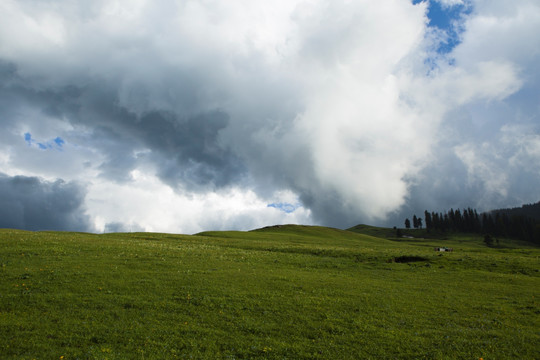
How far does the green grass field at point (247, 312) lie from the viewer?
14.7 metres

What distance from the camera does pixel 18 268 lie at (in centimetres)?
2794

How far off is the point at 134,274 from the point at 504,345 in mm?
27886

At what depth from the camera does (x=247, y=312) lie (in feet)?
63.7

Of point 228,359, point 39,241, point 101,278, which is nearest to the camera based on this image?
point 228,359

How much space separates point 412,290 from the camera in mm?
27688

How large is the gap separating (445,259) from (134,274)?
4415 centimetres

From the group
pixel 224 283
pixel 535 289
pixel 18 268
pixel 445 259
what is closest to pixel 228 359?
pixel 224 283

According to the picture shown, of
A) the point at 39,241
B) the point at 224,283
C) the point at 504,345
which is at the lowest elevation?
the point at 504,345

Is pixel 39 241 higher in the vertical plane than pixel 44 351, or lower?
higher

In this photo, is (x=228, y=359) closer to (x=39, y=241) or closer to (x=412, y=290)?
(x=412, y=290)

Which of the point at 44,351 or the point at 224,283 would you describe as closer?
the point at 44,351

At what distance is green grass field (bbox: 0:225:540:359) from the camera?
14711mm

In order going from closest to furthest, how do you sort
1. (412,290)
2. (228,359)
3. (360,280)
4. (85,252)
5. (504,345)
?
1. (228,359)
2. (504,345)
3. (412,290)
4. (360,280)
5. (85,252)

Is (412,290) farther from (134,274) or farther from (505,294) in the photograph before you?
(134,274)
